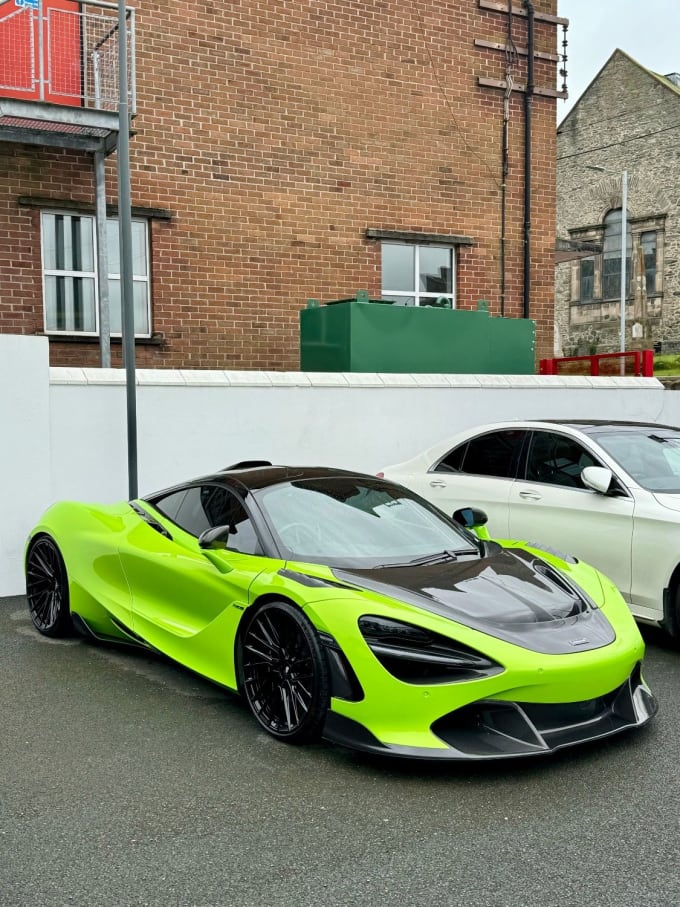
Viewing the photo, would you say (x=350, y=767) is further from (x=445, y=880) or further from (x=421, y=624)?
(x=445, y=880)

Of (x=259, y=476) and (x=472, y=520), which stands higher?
(x=259, y=476)

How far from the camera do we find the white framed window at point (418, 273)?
14188 millimetres

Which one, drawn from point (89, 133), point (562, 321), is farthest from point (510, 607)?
point (562, 321)

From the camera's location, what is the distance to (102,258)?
11297 mm

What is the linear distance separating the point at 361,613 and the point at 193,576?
127 cm

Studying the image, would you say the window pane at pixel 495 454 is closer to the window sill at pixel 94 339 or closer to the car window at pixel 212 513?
the car window at pixel 212 513

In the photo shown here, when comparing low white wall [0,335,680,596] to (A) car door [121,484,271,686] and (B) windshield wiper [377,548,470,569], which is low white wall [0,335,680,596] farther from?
(B) windshield wiper [377,548,470,569]

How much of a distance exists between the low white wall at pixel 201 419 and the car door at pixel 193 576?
282 cm

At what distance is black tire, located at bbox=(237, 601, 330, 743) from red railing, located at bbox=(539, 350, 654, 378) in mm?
8803

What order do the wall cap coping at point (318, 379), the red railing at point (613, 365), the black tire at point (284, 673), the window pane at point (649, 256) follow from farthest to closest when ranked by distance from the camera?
the window pane at point (649, 256)
the red railing at point (613, 365)
the wall cap coping at point (318, 379)
the black tire at point (284, 673)

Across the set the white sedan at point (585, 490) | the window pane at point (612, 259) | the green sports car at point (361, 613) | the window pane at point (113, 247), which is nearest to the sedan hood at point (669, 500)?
the white sedan at point (585, 490)

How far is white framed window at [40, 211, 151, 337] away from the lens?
11961mm

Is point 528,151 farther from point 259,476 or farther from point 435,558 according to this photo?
point 435,558

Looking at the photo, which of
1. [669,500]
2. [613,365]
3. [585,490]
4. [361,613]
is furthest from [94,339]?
[361,613]
